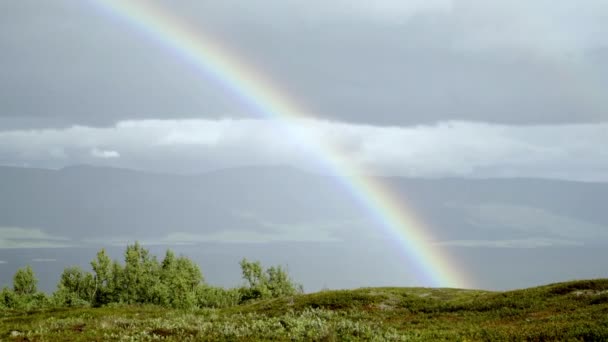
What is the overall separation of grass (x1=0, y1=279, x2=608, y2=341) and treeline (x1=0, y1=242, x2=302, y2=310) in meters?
101

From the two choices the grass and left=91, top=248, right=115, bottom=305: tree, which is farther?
left=91, top=248, right=115, bottom=305: tree

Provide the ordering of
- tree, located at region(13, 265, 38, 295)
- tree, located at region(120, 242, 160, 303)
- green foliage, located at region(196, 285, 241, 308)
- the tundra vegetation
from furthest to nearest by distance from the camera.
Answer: tree, located at region(13, 265, 38, 295), tree, located at region(120, 242, 160, 303), green foliage, located at region(196, 285, 241, 308), the tundra vegetation

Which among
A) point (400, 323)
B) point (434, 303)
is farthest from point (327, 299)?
point (400, 323)

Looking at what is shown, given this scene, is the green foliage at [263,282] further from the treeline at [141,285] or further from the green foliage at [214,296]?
the green foliage at [214,296]

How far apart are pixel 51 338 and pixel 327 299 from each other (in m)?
29.7

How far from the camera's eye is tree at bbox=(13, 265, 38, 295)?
604ft

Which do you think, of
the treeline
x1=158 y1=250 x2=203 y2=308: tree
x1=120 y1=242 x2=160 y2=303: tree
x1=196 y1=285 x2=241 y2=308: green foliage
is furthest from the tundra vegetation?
x1=120 y1=242 x2=160 y2=303: tree

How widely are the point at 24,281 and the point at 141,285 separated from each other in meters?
39.0

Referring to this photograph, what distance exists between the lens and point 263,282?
16388 centimetres

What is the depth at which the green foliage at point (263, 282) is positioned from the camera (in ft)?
505

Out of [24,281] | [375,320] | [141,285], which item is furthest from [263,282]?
[375,320]

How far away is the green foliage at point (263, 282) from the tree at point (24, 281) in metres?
75.7

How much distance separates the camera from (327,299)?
2215 inches

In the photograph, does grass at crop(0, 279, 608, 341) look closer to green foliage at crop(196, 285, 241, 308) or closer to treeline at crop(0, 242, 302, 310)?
green foliage at crop(196, 285, 241, 308)
